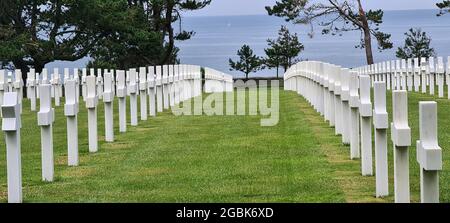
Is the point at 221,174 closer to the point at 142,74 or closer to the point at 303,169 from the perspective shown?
the point at 303,169

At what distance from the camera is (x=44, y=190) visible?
12.0 metres

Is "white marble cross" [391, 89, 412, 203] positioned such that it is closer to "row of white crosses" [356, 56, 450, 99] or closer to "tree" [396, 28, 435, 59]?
"row of white crosses" [356, 56, 450, 99]

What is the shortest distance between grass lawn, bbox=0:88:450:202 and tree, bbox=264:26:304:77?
255 ft

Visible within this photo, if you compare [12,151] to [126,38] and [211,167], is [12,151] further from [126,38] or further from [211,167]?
[126,38]

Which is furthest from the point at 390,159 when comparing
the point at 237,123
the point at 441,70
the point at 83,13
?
the point at 83,13

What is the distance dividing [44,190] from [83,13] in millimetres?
37258

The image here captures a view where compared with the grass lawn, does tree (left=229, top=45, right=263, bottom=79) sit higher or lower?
higher

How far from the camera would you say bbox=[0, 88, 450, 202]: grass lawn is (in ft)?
37.4

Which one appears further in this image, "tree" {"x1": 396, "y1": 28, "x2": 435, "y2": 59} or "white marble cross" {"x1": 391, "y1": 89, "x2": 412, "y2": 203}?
"tree" {"x1": 396, "y1": 28, "x2": 435, "y2": 59}

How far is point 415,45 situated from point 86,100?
72032 mm

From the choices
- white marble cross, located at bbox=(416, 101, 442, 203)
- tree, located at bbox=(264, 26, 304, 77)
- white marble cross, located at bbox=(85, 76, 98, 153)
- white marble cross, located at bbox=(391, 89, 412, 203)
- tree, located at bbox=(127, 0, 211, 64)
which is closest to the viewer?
white marble cross, located at bbox=(416, 101, 442, 203)

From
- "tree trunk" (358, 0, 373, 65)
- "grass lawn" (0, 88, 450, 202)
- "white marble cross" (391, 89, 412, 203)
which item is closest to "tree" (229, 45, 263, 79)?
"tree trunk" (358, 0, 373, 65)

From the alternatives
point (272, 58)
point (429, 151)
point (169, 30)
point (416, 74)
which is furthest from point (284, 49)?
point (429, 151)

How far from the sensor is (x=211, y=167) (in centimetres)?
1377
